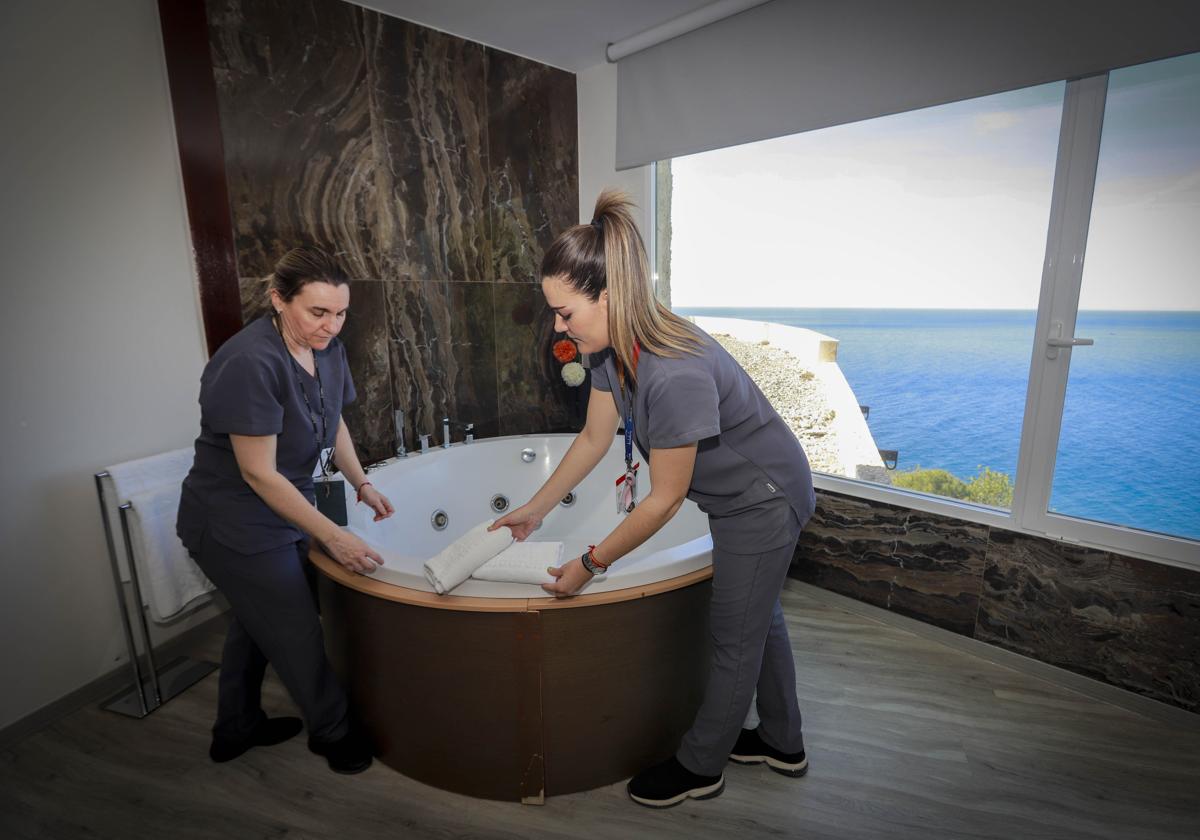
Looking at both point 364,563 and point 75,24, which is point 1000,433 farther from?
point 75,24

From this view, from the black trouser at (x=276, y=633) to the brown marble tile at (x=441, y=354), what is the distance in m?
1.22

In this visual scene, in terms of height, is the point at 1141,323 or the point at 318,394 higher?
the point at 1141,323

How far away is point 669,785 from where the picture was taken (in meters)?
1.48

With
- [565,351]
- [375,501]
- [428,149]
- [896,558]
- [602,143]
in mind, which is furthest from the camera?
[602,143]

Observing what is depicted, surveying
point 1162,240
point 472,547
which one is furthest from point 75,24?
point 1162,240

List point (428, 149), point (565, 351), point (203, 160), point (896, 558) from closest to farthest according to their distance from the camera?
point (203, 160) < point (896, 558) < point (428, 149) < point (565, 351)

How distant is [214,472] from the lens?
4.67 ft

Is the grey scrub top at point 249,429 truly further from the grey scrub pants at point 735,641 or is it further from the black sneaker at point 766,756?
the black sneaker at point 766,756

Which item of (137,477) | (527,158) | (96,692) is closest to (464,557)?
(137,477)

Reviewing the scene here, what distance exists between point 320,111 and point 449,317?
3.16ft

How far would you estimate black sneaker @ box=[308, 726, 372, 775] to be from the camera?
1.58 meters

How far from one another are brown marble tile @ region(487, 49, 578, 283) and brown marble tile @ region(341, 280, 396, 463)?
0.74 metres

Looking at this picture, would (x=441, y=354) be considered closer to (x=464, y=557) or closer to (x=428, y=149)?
(x=428, y=149)

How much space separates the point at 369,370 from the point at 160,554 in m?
1.02
